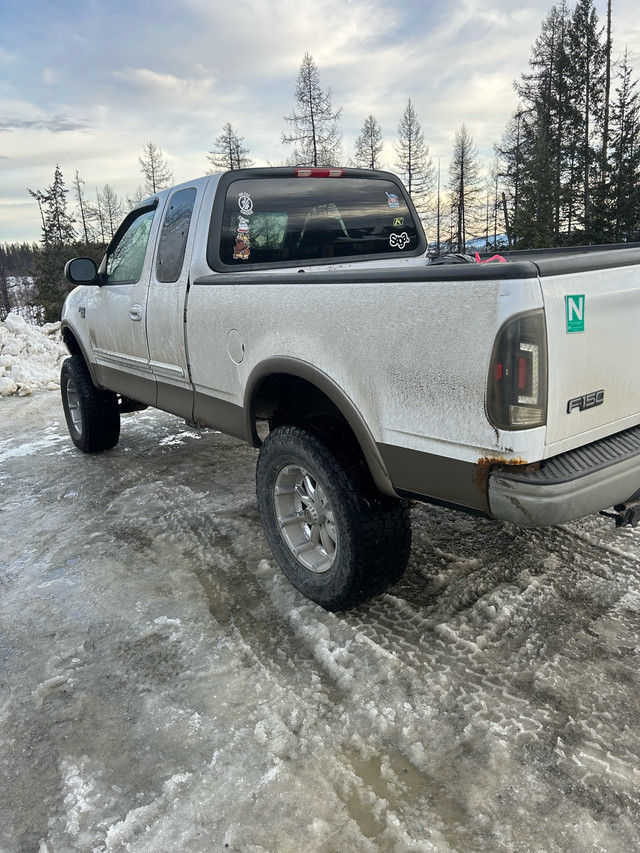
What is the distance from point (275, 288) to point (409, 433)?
100 centimetres

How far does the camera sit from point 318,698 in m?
2.34

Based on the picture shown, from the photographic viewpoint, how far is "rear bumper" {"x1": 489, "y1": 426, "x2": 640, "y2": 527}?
1.93 meters

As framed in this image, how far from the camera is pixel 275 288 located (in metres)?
2.76

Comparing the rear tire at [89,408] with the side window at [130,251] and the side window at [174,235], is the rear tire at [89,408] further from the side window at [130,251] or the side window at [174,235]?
the side window at [174,235]

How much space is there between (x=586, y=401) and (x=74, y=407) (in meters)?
5.13

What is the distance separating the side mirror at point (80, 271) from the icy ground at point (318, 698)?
6.76 feet

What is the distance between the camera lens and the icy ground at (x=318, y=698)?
1.83m

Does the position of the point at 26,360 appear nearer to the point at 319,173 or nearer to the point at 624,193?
the point at 319,173

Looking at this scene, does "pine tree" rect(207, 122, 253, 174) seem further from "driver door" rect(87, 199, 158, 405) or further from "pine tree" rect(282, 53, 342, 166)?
"driver door" rect(87, 199, 158, 405)

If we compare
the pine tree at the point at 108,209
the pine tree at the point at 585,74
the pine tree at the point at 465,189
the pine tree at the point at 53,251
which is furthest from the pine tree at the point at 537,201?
the pine tree at the point at 108,209

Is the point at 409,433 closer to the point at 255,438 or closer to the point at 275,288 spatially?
the point at 275,288

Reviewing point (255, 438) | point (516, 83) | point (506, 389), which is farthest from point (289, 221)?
point (516, 83)

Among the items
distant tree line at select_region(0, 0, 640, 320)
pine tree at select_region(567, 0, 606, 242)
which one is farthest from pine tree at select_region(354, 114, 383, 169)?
pine tree at select_region(567, 0, 606, 242)

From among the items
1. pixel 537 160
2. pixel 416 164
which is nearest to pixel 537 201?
pixel 537 160
